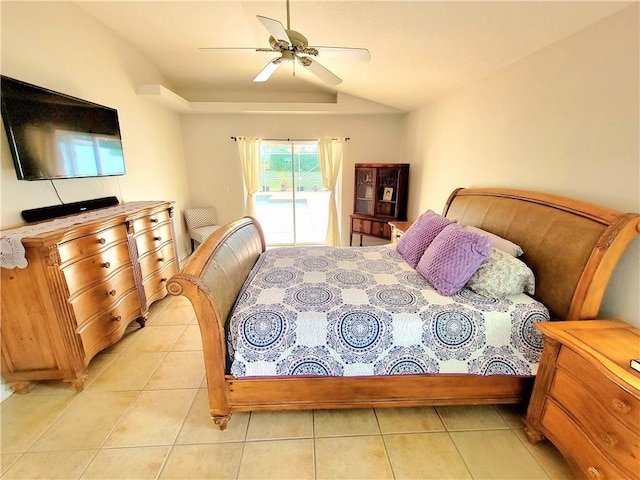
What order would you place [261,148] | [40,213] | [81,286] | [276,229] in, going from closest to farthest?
[81,286] → [40,213] → [261,148] → [276,229]

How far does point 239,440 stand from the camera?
5.27 ft

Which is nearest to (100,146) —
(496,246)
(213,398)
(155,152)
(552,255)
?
(155,152)

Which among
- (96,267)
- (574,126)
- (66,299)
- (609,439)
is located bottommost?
(609,439)

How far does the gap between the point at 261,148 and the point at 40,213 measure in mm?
3341

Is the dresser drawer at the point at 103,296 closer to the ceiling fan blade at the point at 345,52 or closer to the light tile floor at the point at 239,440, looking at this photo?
the light tile floor at the point at 239,440

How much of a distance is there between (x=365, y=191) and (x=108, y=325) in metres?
3.73

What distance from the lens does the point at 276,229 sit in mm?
5441

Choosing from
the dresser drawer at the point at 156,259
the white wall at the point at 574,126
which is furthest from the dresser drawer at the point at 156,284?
the white wall at the point at 574,126

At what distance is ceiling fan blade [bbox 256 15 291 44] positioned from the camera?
1564mm

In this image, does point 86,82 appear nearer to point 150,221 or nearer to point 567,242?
point 150,221

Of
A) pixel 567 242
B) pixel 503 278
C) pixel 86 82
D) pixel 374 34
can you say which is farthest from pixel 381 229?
pixel 86 82

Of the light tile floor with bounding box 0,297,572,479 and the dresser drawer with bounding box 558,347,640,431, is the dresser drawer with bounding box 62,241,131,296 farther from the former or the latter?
the dresser drawer with bounding box 558,347,640,431

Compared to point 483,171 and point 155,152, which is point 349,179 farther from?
point 155,152

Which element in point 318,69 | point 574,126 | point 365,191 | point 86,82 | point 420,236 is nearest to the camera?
point 574,126
